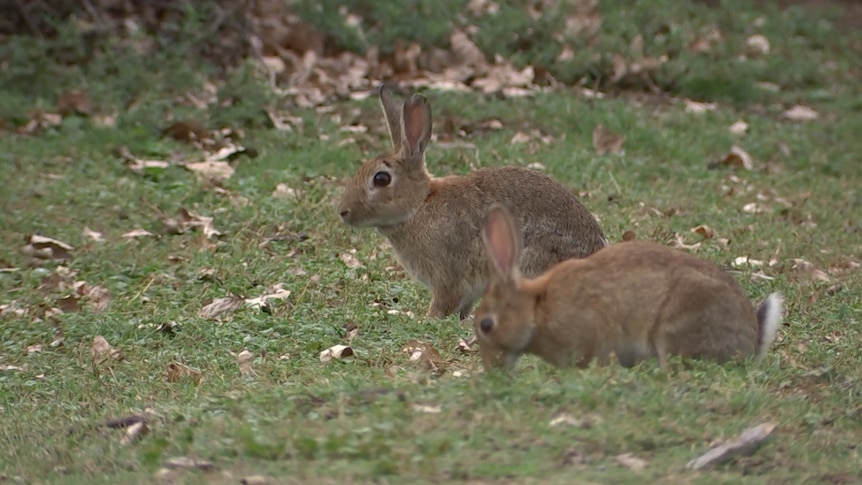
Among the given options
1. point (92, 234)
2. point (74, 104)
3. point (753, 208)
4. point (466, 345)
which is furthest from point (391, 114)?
point (74, 104)

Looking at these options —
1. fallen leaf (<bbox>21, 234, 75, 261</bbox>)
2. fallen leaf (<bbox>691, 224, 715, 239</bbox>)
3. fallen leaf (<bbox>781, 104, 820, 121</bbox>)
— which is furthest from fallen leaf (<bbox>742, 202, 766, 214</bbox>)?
fallen leaf (<bbox>21, 234, 75, 261</bbox>)

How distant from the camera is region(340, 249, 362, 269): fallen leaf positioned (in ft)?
29.2

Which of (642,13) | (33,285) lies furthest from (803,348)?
(642,13)

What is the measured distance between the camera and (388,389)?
5.52m

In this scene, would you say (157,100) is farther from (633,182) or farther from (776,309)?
(776,309)

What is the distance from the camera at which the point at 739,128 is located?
1306 cm

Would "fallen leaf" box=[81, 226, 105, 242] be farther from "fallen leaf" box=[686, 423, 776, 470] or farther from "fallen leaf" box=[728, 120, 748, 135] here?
"fallen leaf" box=[728, 120, 748, 135]

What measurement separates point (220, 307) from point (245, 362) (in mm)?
1178

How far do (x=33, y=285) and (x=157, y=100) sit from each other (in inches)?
157

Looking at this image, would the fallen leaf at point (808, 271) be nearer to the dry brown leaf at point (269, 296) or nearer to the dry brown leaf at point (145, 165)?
the dry brown leaf at point (269, 296)

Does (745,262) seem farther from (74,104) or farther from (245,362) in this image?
(74,104)

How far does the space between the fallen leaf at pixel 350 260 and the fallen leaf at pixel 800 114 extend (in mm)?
6391

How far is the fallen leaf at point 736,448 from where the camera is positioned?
4844 millimetres

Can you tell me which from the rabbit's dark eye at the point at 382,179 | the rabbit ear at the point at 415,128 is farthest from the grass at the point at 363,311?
the rabbit ear at the point at 415,128
